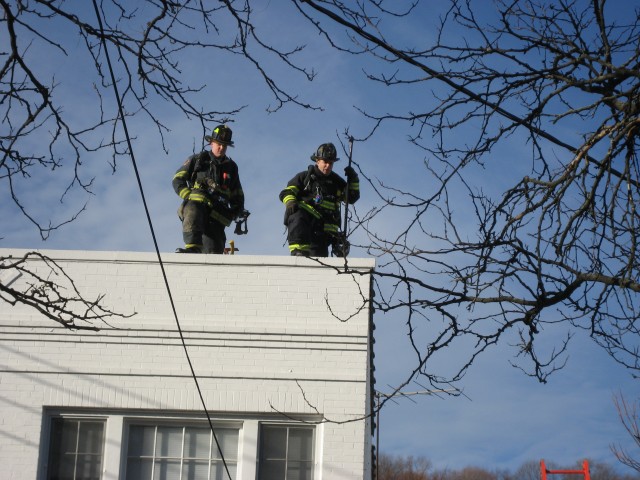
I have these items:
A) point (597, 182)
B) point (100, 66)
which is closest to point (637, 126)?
point (597, 182)

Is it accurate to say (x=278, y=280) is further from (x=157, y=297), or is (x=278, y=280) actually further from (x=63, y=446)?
(x=63, y=446)

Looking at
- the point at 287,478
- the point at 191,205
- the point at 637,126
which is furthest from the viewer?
the point at 191,205

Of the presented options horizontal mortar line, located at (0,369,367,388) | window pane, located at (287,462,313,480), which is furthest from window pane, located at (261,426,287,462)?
horizontal mortar line, located at (0,369,367,388)

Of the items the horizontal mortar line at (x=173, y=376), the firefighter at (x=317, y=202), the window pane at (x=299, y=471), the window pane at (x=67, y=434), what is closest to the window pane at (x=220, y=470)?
the window pane at (x=299, y=471)

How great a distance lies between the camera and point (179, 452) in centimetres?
1373

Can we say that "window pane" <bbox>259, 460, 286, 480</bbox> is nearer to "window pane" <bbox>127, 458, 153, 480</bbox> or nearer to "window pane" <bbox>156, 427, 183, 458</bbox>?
"window pane" <bbox>156, 427, 183, 458</bbox>

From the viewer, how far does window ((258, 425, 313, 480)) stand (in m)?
13.6

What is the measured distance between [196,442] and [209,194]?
306 centimetres

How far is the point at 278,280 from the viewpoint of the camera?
46.2 feet

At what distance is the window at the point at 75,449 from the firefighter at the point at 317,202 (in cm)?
316

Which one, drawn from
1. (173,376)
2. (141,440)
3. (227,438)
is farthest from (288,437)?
(141,440)

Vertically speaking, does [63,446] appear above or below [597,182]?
below

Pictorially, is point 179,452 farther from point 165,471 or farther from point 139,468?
point 139,468

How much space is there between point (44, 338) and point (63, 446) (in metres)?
1.24
